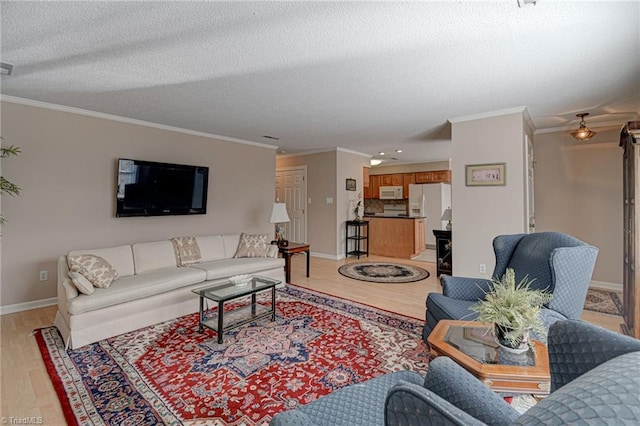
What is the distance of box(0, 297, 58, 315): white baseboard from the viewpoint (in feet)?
11.0

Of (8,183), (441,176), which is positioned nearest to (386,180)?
(441,176)

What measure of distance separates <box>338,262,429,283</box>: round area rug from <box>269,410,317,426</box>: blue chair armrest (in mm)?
3828

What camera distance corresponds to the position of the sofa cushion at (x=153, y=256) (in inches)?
140

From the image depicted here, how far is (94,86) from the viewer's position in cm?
304

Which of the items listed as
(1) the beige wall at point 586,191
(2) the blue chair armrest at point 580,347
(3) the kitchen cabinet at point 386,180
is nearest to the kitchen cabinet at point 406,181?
(3) the kitchen cabinet at point 386,180

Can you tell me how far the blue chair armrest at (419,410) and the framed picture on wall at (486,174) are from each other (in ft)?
12.8

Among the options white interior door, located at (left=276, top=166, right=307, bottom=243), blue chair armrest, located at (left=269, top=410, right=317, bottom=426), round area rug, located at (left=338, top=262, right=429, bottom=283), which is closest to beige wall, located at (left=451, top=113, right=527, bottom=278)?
round area rug, located at (left=338, top=262, right=429, bottom=283)

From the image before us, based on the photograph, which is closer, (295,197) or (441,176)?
(295,197)

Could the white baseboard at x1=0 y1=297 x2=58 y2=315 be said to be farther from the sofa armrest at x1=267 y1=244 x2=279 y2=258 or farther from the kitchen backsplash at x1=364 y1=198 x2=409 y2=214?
the kitchen backsplash at x1=364 y1=198 x2=409 y2=214

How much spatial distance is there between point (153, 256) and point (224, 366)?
2.06 meters

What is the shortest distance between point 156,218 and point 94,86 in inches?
80.0

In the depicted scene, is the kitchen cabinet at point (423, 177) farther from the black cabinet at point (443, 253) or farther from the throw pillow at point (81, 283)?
the throw pillow at point (81, 283)

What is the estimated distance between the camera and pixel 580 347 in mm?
712

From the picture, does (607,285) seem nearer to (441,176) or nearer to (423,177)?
(441,176)
